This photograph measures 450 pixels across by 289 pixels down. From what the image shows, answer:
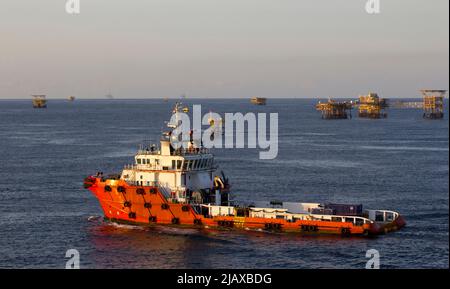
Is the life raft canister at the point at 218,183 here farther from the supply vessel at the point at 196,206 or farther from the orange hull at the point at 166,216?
the orange hull at the point at 166,216

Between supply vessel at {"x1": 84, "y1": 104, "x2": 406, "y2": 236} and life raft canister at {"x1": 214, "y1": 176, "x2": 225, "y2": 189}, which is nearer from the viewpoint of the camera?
supply vessel at {"x1": 84, "y1": 104, "x2": 406, "y2": 236}

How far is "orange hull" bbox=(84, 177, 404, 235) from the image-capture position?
5456 centimetres

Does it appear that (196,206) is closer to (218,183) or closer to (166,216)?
(166,216)

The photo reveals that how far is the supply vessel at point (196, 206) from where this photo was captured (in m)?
55.3

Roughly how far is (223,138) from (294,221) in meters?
90.7

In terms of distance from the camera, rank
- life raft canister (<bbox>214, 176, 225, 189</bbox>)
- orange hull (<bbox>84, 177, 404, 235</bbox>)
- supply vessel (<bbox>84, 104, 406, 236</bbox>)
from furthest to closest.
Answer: life raft canister (<bbox>214, 176, 225, 189</bbox>)
supply vessel (<bbox>84, 104, 406, 236</bbox>)
orange hull (<bbox>84, 177, 404, 235</bbox>)

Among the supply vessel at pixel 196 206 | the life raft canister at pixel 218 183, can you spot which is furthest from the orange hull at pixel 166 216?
the life raft canister at pixel 218 183

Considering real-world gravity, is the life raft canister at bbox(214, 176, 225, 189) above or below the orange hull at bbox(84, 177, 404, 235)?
above

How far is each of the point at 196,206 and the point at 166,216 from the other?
8.38ft

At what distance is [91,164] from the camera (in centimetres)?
10050

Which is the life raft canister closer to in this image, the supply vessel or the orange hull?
the supply vessel

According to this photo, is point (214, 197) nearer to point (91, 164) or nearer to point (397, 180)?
point (397, 180)

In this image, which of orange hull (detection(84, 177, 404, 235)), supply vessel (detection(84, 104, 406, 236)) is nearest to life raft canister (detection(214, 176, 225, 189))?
supply vessel (detection(84, 104, 406, 236))

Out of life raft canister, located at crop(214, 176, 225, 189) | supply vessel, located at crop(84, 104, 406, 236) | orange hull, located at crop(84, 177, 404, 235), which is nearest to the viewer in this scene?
orange hull, located at crop(84, 177, 404, 235)
